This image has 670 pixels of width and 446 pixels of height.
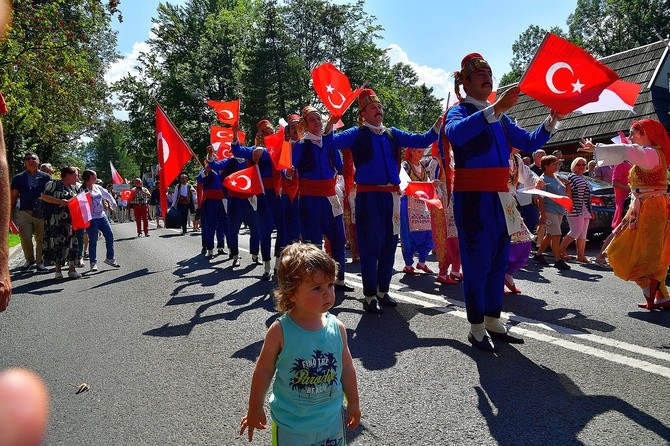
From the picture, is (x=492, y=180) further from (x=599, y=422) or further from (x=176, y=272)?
(x=176, y=272)

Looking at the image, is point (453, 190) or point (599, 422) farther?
point (453, 190)

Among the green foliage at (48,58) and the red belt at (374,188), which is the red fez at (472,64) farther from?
the green foliage at (48,58)

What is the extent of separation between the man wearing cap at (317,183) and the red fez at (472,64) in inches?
94.9

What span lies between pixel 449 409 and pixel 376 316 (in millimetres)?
2280

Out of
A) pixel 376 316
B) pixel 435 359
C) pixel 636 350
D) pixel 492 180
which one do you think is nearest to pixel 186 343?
pixel 376 316

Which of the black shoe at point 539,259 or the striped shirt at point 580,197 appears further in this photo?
the black shoe at point 539,259

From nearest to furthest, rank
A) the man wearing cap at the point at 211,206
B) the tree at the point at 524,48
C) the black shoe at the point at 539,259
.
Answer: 1. the black shoe at the point at 539,259
2. the man wearing cap at the point at 211,206
3. the tree at the point at 524,48

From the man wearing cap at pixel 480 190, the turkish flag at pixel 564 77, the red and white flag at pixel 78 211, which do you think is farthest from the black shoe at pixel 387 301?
the red and white flag at pixel 78 211

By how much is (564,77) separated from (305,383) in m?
3.14

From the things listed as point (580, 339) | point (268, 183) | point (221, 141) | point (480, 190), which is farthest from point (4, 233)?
point (221, 141)

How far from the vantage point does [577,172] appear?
31.4 ft

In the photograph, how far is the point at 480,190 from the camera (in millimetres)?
4164

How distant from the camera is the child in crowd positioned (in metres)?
2.11

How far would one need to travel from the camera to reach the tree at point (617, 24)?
47303mm
